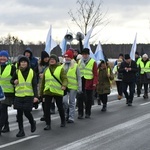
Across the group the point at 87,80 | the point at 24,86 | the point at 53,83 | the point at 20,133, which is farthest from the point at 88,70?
the point at 20,133

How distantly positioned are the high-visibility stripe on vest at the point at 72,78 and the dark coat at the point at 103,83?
2.60m

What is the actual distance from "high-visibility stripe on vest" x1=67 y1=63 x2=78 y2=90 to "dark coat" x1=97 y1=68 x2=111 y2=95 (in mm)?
2605

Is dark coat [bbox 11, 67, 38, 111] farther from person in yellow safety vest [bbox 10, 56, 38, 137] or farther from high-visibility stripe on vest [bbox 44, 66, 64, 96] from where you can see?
high-visibility stripe on vest [bbox 44, 66, 64, 96]

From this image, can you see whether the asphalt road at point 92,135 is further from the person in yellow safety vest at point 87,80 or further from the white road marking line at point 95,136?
the person in yellow safety vest at point 87,80

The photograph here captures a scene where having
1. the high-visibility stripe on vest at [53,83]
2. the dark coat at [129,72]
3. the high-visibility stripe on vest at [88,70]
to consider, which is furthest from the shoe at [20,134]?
the dark coat at [129,72]

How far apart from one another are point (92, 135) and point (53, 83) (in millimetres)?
1491

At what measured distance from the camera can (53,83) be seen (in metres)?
9.70

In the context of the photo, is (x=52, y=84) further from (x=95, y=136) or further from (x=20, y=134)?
(x=95, y=136)

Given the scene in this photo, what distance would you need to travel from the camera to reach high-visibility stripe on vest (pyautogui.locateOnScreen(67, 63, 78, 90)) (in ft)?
35.5

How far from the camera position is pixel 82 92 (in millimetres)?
11344

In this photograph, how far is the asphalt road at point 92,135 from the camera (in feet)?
26.4

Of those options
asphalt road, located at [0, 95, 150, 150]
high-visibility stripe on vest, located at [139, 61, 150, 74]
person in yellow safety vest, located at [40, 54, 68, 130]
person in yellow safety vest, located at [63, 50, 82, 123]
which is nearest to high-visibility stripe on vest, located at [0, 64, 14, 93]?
person in yellow safety vest, located at [40, 54, 68, 130]

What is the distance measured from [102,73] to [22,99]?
498 cm

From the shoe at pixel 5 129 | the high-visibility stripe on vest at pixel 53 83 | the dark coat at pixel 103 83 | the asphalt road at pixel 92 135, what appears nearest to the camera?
the asphalt road at pixel 92 135
